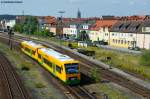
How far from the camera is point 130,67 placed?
55.6 meters

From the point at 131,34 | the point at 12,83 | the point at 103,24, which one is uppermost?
the point at 103,24

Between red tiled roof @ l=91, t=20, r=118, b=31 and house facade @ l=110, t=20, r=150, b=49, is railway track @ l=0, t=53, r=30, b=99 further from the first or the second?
red tiled roof @ l=91, t=20, r=118, b=31

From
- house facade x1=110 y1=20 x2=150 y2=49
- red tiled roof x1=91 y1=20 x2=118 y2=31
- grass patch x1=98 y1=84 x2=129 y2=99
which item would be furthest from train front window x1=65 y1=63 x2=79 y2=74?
red tiled roof x1=91 y1=20 x2=118 y2=31

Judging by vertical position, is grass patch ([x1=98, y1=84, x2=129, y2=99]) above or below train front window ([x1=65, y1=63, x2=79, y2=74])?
below

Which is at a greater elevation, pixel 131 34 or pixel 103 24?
pixel 103 24

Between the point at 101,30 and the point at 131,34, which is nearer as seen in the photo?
the point at 131,34

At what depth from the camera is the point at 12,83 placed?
137ft

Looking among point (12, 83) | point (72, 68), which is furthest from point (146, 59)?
point (12, 83)

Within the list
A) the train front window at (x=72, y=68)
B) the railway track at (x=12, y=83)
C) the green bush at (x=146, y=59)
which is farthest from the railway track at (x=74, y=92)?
the green bush at (x=146, y=59)

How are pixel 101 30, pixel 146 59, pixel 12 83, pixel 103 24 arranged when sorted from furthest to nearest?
pixel 103 24 → pixel 101 30 → pixel 146 59 → pixel 12 83

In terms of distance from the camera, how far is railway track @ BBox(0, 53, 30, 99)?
34653 mm

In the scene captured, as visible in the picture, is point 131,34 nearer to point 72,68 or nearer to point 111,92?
point 72,68

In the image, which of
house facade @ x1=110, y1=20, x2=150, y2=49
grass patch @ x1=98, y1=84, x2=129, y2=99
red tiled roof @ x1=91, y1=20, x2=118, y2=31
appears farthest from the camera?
red tiled roof @ x1=91, y1=20, x2=118, y2=31

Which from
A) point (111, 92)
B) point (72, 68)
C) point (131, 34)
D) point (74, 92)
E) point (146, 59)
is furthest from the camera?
point (131, 34)
